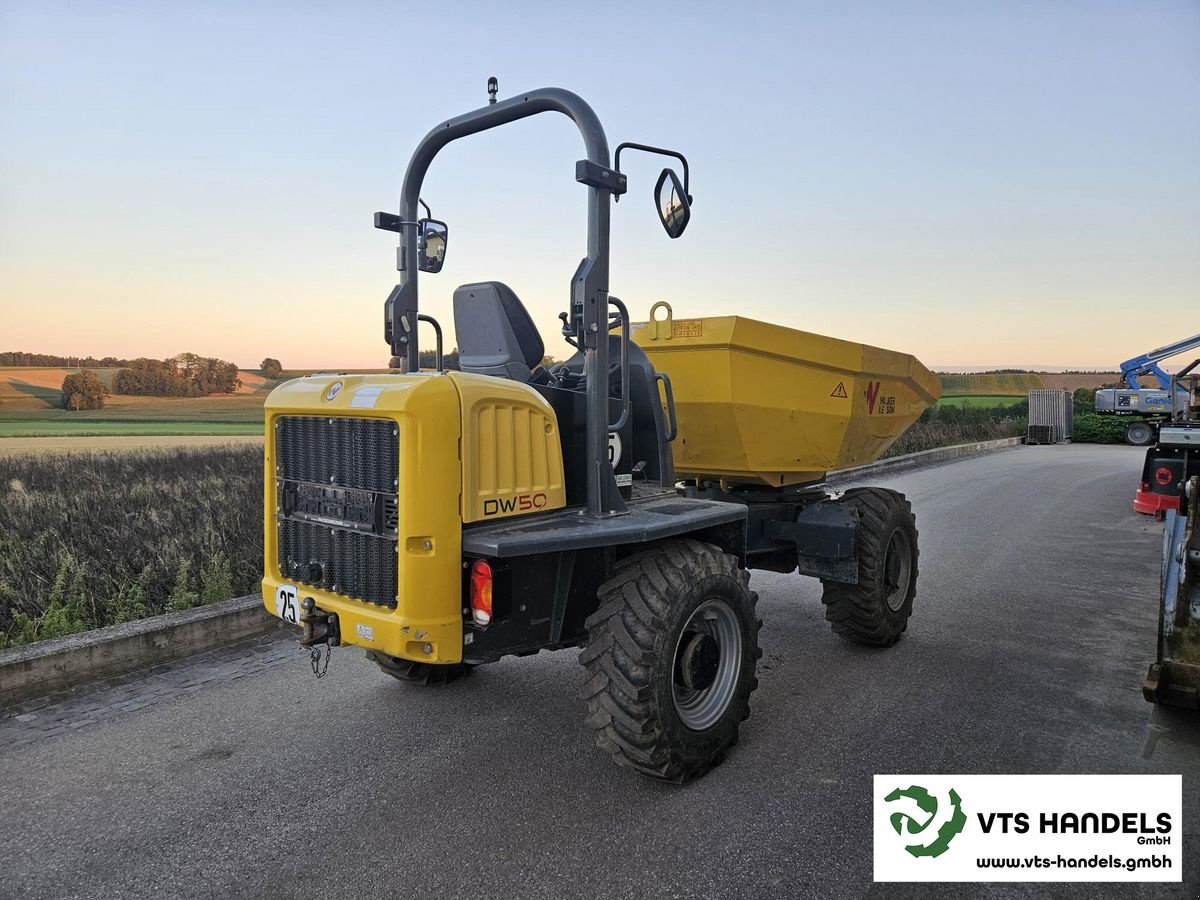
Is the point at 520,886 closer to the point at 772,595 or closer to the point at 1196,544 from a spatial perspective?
the point at 1196,544

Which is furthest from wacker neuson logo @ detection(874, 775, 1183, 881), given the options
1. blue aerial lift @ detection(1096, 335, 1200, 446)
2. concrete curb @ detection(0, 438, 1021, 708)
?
blue aerial lift @ detection(1096, 335, 1200, 446)

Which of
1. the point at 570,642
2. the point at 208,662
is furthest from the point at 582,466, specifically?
the point at 208,662

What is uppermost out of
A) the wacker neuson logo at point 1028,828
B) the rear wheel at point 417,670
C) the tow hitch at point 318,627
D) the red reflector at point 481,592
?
the red reflector at point 481,592

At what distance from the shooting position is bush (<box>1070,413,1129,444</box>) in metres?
28.4

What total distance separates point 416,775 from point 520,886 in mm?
971

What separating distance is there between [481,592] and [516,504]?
0.41 metres

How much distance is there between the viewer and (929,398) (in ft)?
21.9

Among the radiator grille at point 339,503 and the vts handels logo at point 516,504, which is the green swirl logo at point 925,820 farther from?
the radiator grille at point 339,503

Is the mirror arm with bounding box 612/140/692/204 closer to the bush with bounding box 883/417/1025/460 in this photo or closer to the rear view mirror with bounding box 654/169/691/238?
the rear view mirror with bounding box 654/169/691/238

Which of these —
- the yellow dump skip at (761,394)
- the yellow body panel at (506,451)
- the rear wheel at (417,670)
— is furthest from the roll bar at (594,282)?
the rear wheel at (417,670)

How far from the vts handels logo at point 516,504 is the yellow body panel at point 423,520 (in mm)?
180

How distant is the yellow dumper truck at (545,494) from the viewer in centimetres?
321

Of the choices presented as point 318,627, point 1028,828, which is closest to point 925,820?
point 1028,828

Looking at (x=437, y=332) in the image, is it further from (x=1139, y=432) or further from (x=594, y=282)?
(x=1139, y=432)
